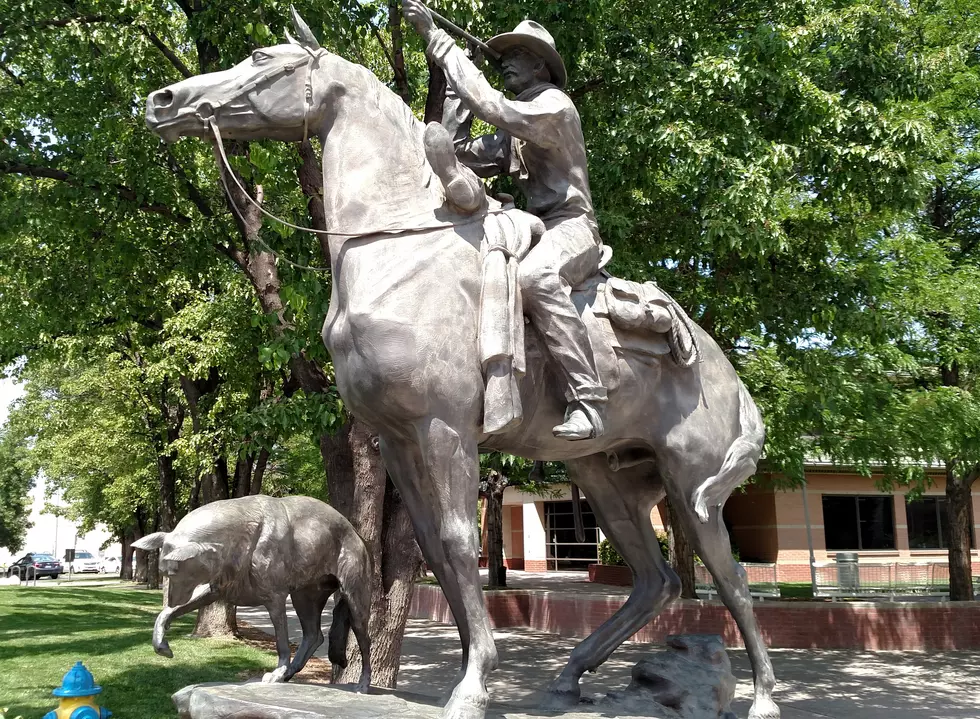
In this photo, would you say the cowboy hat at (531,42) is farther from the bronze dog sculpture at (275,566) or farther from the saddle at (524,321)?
the bronze dog sculpture at (275,566)

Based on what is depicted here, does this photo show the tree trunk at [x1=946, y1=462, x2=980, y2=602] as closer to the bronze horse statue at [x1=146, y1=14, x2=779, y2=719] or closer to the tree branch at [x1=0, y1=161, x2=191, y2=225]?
the bronze horse statue at [x1=146, y1=14, x2=779, y2=719]

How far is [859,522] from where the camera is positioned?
3148 cm

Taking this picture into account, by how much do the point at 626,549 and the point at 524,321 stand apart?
1596 mm

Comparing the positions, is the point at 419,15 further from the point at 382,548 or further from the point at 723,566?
the point at 382,548

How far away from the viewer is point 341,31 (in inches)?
328

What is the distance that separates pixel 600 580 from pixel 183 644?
17345mm

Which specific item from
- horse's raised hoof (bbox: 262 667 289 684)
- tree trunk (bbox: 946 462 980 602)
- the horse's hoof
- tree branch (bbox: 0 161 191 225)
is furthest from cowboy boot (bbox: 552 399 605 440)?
tree trunk (bbox: 946 462 980 602)

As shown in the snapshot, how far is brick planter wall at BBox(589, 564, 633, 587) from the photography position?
27109mm

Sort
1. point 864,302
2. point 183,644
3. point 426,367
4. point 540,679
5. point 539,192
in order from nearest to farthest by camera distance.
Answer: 1. point 426,367
2. point 539,192
3. point 864,302
4. point 540,679
5. point 183,644

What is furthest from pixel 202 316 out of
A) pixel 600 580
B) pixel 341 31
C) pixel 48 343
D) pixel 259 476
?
pixel 600 580

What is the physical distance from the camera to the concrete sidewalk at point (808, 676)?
1055 cm

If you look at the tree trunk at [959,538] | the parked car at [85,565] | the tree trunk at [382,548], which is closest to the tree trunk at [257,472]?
the tree trunk at [382,548]

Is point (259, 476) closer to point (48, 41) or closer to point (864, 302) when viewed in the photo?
point (48, 41)

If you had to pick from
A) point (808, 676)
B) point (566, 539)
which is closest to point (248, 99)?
point (808, 676)
